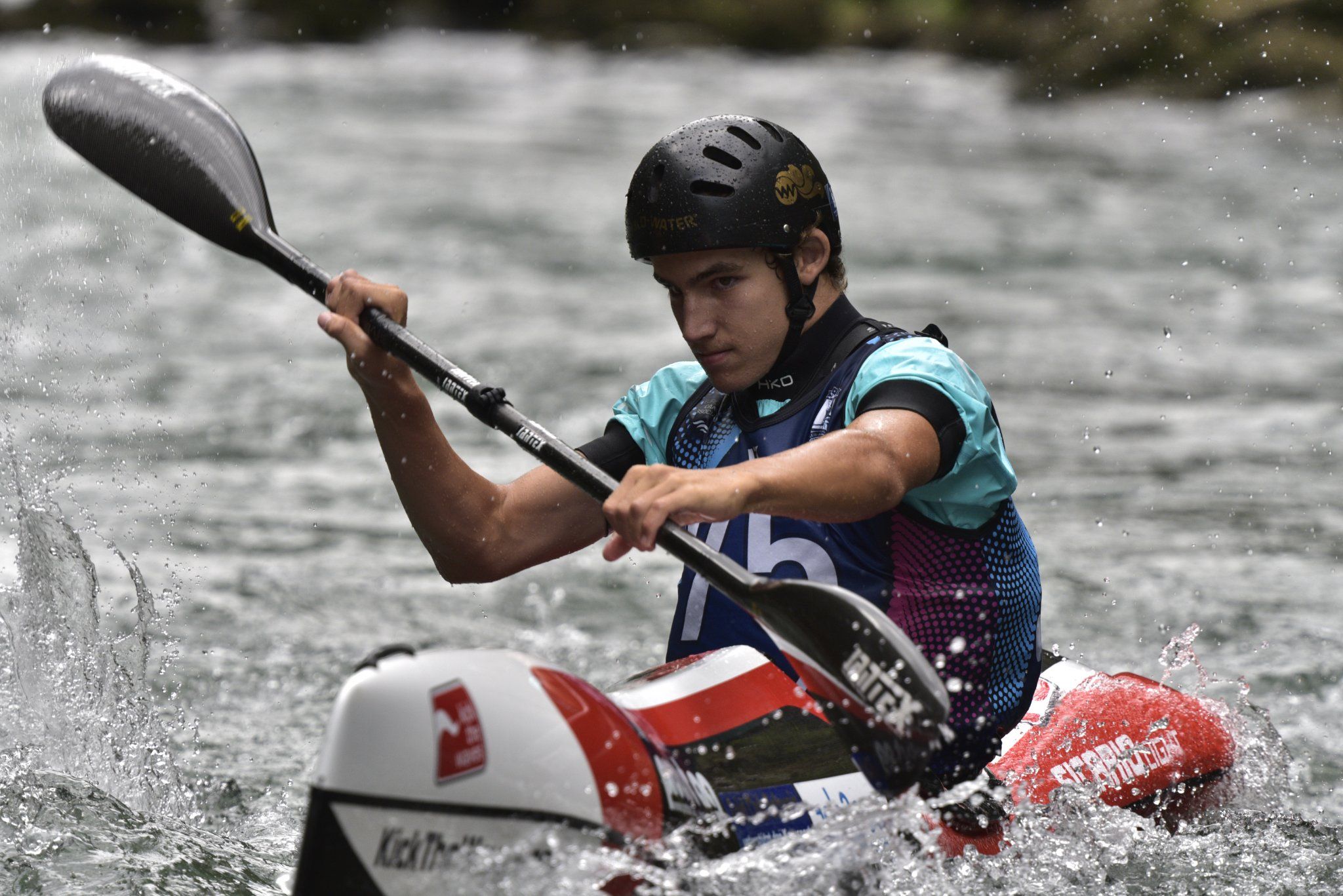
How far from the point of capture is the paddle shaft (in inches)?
108

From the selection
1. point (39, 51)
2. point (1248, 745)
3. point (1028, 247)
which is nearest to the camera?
point (1248, 745)

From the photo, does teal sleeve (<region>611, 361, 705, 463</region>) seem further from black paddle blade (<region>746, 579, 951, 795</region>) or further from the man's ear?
black paddle blade (<region>746, 579, 951, 795</region>)

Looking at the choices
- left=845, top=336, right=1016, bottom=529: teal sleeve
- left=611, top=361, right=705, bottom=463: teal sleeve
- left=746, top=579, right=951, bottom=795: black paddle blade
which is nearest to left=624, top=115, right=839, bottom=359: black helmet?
left=845, top=336, right=1016, bottom=529: teal sleeve

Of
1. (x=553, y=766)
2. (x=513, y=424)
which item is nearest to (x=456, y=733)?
(x=553, y=766)

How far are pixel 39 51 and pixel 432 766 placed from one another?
28.0m

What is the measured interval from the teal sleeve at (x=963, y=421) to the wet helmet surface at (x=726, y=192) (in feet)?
1.14

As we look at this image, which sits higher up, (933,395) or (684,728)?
(933,395)

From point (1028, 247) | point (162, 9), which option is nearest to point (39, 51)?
point (162, 9)

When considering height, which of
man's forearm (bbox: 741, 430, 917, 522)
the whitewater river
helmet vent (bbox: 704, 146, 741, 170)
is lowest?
the whitewater river

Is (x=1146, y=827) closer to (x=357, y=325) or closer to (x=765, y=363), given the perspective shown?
(x=765, y=363)

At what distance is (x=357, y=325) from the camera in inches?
126

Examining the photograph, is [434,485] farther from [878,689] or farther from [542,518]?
[878,689]

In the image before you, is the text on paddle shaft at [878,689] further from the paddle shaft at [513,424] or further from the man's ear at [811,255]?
the man's ear at [811,255]

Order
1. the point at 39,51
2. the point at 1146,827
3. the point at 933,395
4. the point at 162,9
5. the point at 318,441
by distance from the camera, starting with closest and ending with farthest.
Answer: the point at 933,395 < the point at 1146,827 < the point at 318,441 < the point at 39,51 < the point at 162,9
